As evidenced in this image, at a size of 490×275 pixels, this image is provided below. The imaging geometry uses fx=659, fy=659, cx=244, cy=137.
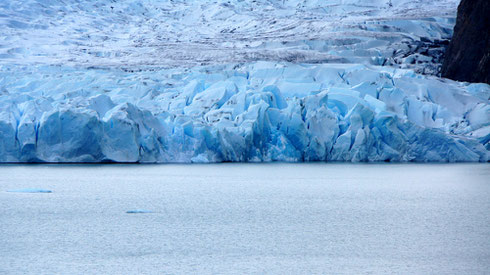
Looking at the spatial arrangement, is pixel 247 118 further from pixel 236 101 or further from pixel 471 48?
pixel 471 48

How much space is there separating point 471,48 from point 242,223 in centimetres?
1482

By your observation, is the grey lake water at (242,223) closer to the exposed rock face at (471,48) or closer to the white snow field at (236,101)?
the white snow field at (236,101)

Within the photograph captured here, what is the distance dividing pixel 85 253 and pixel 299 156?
9.27 m

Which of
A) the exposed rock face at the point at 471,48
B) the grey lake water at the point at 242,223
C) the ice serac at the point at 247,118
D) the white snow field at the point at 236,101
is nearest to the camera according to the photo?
the grey lake water at the point at 242,223

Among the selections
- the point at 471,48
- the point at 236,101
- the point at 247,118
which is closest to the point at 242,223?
the point at 247,118

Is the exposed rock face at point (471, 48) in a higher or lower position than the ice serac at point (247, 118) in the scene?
higher

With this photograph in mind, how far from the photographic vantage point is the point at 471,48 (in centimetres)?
1952

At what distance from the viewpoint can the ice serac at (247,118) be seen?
12.6 metres

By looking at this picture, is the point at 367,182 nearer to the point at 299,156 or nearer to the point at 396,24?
the point at 299,156

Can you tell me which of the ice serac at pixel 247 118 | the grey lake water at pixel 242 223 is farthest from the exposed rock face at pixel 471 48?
the grey lake water at pixel 242 223

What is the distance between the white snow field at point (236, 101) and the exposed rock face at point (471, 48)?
961 mm

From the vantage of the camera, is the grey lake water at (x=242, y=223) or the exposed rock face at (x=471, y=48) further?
the exposed rock face at (x=471, y=48)

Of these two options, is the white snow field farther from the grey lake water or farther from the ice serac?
the grey lake water

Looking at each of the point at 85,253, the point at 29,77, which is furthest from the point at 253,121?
the point at 85,253
